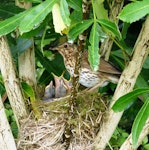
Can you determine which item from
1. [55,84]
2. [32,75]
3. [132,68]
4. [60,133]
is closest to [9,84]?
[32,75]

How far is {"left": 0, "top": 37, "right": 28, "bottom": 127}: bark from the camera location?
6.31 feet

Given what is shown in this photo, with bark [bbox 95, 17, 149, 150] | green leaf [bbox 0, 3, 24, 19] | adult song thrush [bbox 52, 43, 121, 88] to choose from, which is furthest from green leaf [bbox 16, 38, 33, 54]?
bark [bbox 95, 17, 149, 150]

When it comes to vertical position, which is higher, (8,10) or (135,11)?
(135,11)

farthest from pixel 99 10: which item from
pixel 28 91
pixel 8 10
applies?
pixel 28 91

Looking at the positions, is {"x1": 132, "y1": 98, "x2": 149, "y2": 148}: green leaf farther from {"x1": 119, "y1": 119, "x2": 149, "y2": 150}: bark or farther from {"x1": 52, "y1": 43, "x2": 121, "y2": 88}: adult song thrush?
{"x1": 52, "y1": 43, "x2": 121, "y2": 88}: adult song thrush

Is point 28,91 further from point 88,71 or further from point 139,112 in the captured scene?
point 139,112

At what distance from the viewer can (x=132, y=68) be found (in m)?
1.89

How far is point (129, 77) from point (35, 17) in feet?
1.86

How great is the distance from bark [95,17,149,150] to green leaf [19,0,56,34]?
19.2 inches

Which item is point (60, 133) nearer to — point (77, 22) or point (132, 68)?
point (132, 68)

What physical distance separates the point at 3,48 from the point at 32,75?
0.34m

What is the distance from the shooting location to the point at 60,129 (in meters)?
2.24

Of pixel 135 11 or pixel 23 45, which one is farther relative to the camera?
pixel 23 45

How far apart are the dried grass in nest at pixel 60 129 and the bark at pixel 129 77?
0.11m
